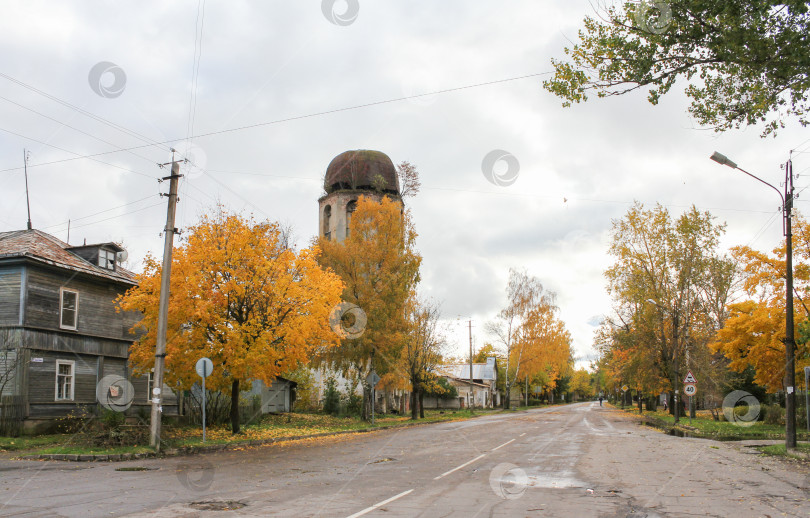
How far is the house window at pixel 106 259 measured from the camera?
1086 inches

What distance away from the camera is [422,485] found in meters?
11.2

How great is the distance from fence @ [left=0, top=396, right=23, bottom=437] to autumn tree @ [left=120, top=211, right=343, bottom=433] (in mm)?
3950

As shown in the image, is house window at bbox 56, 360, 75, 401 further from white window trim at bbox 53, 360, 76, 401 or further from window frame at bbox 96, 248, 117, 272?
window frame at bbox 96, 248, 117, 272

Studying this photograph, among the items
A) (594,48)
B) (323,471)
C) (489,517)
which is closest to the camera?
(489,517)

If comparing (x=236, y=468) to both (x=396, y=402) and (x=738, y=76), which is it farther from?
(x=396, y=402)

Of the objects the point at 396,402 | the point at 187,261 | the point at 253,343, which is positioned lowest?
the point at 396,402

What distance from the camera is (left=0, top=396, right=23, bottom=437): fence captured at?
21312mm

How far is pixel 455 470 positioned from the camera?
13.5 meters

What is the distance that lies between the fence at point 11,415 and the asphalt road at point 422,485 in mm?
7540

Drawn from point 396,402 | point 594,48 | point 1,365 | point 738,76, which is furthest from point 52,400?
point 396,402

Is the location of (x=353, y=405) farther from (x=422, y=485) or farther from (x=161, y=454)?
(x=422, y=485)

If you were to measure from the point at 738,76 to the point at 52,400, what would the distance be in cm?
2415

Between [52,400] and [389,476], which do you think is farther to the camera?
[52,400]

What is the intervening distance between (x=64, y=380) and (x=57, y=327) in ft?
6.97
